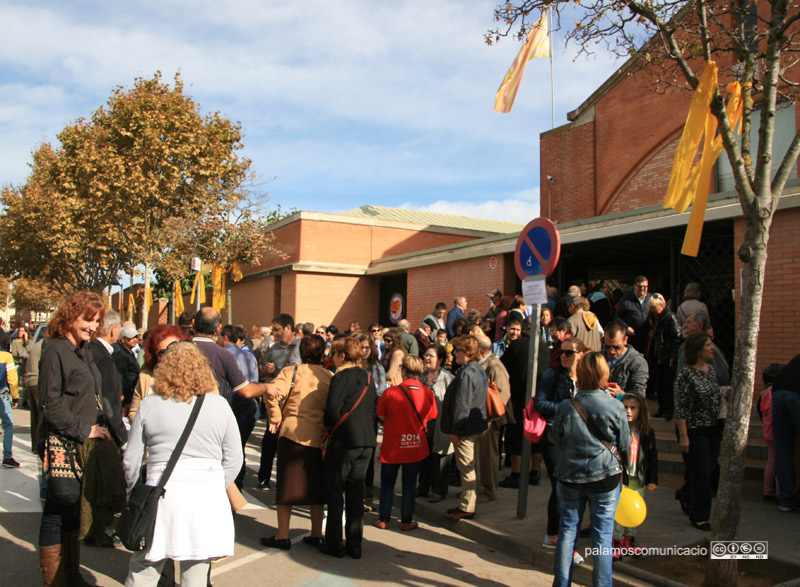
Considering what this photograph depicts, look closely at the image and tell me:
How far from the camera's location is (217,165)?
22.6 metres

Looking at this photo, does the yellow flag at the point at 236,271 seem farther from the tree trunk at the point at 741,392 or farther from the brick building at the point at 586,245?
the tree trunk at the point at 741,392

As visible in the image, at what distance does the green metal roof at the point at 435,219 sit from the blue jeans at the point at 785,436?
18550 millimetres

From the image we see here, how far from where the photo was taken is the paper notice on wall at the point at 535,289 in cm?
650

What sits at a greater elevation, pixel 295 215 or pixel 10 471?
pixel 295 215

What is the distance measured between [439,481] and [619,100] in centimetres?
1269

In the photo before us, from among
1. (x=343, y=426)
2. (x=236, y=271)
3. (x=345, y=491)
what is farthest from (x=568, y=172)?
(x=345, y=491)

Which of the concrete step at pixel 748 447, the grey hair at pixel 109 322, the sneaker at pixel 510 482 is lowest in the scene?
the sneaker at pixel 510 482

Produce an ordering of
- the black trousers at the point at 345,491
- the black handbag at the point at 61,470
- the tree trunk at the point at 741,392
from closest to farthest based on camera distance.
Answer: the black handbag at the point at 61,470 < the tree trunk at the point at 741,392 < the black trousers at the point at 345,491

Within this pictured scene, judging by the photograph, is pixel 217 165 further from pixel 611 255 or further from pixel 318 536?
pixel 318 536

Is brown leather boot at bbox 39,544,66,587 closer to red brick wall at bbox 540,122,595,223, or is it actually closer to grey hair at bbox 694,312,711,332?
grey hair at bbox 694,312,711,332

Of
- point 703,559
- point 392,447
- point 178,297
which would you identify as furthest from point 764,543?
point 178,297

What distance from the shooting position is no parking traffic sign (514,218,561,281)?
21.3ft

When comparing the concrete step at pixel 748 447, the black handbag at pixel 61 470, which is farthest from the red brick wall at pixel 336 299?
the black handbag at pixel 61 470

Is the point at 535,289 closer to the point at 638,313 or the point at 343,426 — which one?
the point at 343,426
